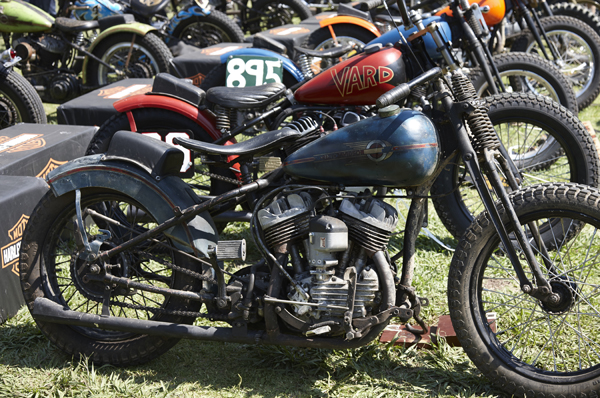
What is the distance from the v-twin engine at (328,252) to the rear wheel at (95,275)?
18.4 inches

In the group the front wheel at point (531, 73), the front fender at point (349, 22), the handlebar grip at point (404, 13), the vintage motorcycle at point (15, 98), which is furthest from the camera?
the front fender at point (349, 22)

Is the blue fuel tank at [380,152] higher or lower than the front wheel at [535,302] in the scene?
higher

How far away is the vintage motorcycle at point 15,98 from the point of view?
207 inches

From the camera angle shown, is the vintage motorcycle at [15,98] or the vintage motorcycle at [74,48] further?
the vintage motorcycle at [74,48]

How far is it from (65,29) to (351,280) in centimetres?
548

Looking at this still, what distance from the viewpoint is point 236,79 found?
454 cm

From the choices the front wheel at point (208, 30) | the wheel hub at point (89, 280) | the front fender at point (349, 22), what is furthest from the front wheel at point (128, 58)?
the wheel hub at point (89, 280)

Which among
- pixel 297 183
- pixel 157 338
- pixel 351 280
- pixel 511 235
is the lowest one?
pixel 157 338

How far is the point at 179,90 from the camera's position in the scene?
150 inches

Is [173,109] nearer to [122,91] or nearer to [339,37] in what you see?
[122,91]

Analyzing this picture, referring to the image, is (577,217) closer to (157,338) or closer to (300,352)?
(300,352)

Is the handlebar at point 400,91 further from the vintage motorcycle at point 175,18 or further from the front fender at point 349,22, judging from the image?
the vintage motorcycle at point 175,18

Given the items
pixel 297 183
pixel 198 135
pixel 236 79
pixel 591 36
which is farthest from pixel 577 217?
pixel 591 36

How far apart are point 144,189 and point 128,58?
174 inches
